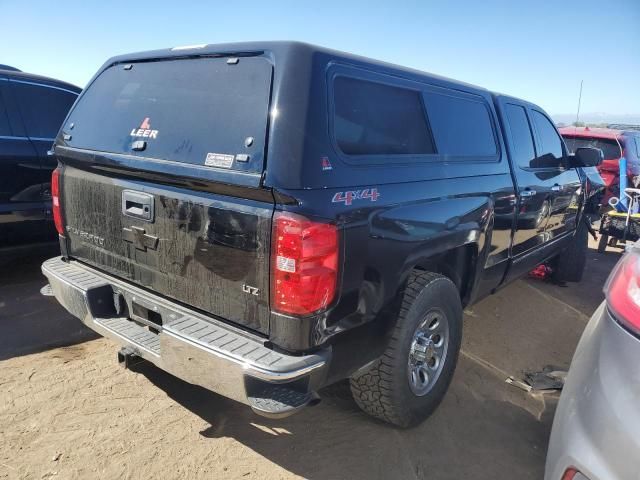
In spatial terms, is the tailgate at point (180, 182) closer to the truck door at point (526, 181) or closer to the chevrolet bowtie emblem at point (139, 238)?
the chevrolet bowtie emblem at point (139, 238)

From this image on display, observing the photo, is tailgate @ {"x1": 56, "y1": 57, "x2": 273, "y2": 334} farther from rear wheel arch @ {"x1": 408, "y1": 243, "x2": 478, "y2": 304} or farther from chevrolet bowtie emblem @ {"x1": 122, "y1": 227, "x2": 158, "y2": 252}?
rear wheel arch @ {"x1": 408, "y1": 243, "x2": 478, "y2": 304}

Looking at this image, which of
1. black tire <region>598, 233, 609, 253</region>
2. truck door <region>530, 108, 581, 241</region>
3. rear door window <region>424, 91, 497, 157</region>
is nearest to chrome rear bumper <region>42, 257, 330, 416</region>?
rear door window <region>424, 91, 497, 157</region>

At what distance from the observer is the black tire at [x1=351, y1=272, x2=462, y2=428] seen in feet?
8.43

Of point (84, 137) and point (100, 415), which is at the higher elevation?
point (84, 137)

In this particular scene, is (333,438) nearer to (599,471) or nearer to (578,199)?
(599,471)

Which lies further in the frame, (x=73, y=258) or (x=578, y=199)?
(x=578, y=199)

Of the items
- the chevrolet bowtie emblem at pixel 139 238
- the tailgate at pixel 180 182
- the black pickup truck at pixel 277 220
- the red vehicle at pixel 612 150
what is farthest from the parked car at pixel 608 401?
the red vehicle at pixel 612 150

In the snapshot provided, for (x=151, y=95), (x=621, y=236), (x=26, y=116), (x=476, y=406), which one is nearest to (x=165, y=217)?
(x=151, y=95)

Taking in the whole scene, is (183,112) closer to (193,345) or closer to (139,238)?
(139,238)

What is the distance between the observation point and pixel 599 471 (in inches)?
53.5

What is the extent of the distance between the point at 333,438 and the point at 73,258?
1.96m

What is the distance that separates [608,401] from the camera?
1.40 meters

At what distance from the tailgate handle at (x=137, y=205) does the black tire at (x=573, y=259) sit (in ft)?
16.5

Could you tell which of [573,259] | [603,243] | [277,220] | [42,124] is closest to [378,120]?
[277,220]
